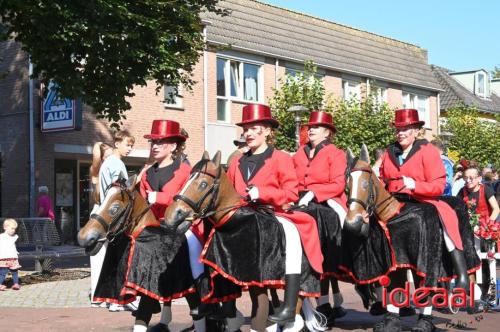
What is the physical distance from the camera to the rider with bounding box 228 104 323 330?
7.70m

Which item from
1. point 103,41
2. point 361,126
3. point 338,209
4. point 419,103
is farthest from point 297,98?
point 338,209

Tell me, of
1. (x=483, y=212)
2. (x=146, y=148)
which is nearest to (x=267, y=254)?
(x=483, y=212)

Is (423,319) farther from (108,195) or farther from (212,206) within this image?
(108,195)

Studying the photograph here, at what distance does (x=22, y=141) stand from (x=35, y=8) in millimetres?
10410

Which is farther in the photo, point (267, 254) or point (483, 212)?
point (483, 212)

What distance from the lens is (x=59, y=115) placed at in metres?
24.8

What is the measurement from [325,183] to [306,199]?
0.30m

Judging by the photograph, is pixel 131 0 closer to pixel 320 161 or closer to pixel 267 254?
pixel 320 161

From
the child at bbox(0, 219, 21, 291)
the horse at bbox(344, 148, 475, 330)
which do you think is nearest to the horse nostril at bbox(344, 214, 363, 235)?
the horse at bbox(344, 148, 475, 330)

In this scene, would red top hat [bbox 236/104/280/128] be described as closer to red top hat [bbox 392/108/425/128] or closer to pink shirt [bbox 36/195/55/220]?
red top hat [bbox 392/108/425/128]

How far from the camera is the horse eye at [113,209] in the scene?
7.36 m

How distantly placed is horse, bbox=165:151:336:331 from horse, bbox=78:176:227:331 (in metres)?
0.46

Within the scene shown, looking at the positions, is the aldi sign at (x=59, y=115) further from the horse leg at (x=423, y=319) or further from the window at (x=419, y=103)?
the window at (x=419, y=103)

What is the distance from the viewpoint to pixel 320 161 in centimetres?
929
